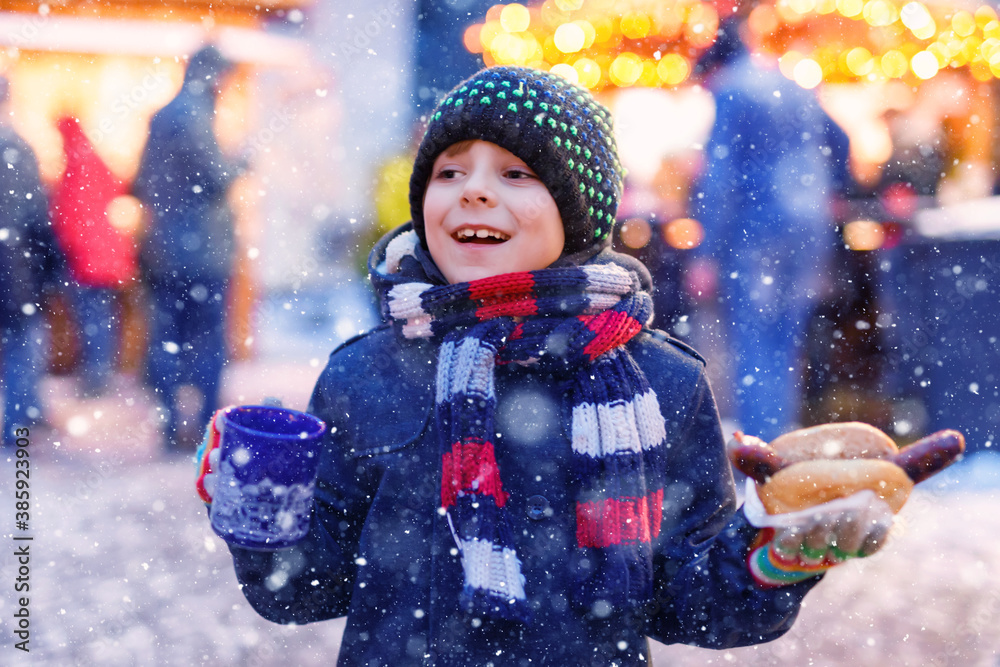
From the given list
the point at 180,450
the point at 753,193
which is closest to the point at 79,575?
the point at 180,450

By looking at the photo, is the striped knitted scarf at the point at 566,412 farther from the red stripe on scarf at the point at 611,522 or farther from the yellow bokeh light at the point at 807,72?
the yellow bokeh light at the point at 807,72

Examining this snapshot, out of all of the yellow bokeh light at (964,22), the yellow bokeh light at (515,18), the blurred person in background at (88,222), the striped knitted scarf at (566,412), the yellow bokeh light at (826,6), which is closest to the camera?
the striped knitted scarf at (566,412)

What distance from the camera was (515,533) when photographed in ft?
4.24

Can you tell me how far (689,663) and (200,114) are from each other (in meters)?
3.71

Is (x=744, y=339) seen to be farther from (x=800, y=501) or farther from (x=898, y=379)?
(x=800, y=501)

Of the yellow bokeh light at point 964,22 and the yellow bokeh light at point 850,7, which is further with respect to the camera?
the yellow bokeh light at point 964,22

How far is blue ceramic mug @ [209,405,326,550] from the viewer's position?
44.6 inches

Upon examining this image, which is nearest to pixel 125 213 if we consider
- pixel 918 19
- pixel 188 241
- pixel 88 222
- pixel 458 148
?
pixel 88 222

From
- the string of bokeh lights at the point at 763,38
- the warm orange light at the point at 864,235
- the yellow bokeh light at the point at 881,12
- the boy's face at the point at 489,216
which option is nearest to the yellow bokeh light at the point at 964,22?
the string of bokeh lights at the point at 763,38

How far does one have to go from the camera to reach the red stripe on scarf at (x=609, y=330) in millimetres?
1312

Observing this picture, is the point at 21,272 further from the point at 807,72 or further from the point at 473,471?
the point at 807,72

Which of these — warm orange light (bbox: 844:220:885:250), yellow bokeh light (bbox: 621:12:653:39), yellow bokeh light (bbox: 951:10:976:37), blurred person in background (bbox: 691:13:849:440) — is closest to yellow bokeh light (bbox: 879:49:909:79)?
yellow bokeh light (bbox: 951:10:976:37)

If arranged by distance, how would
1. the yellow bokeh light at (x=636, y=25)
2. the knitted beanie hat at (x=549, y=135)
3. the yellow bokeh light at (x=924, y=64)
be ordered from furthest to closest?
the yellow bokeh light at (x=636, y=25) → the yellow bokeh light at (x=924, y=64) → the knitted beanie hat at (x=549, y=135)

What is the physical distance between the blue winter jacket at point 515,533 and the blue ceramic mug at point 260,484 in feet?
0.31
